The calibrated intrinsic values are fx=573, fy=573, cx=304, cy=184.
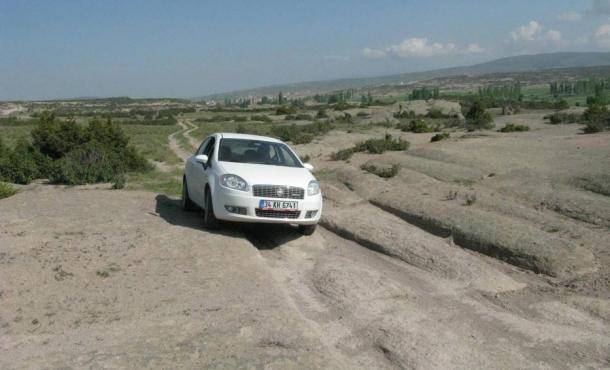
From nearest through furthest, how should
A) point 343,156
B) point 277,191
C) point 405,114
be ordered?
point 277,191 → point 343,156 → point 405,114

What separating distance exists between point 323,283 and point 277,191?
1987mm

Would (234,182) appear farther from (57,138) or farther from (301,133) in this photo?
(301,133)

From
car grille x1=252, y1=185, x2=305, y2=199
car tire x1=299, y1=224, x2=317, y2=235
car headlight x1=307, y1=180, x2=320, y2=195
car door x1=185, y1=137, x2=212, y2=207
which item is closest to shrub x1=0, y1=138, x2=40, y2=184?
car door x1=185, y1=137, x2=212, y2=207

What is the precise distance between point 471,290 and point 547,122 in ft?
99.5

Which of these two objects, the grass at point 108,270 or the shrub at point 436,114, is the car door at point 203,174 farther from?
the shrub at point 436,114

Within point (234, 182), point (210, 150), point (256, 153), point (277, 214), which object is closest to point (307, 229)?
point (277, 214)

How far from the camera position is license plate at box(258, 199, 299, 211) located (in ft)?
27.3

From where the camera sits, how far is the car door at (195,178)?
9.78m

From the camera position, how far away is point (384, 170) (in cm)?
1513

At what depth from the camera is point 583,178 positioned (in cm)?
1178

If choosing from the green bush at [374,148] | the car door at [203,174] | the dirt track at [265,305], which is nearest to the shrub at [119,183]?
the car door at [203,174]

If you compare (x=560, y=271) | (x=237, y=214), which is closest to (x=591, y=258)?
(x=560, y=271)

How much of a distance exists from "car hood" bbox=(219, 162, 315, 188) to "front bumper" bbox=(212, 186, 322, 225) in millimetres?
247

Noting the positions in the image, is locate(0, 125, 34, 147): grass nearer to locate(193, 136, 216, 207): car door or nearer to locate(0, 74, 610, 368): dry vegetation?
locate(0, 74, 610, 368): dry vegetation
